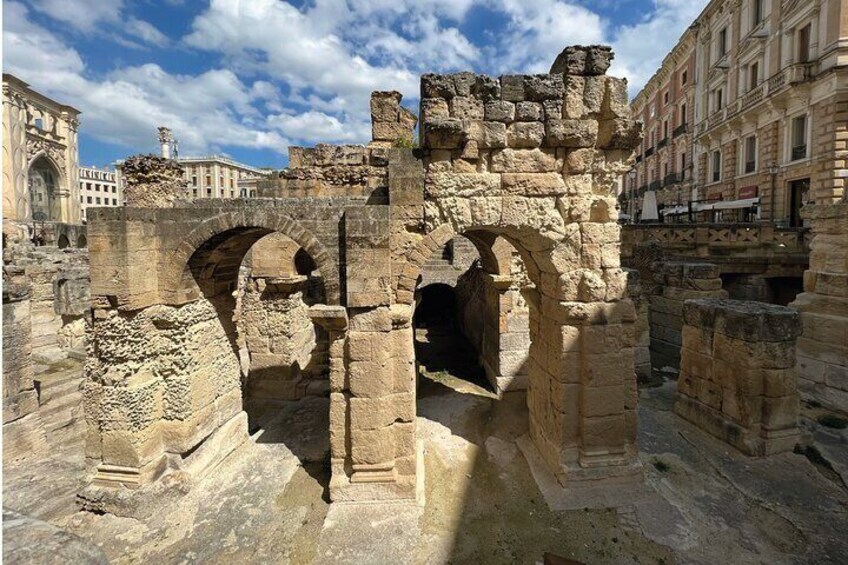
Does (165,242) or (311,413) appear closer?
(165,242)

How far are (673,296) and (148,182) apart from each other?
39.5ft

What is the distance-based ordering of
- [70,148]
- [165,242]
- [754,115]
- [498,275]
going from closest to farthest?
[165,242]
[498,275]
[754,115]
[70,148]

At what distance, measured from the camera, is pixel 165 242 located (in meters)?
6.31

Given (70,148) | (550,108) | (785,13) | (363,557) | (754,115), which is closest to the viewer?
(363,557)

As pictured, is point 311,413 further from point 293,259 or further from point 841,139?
point 841,139

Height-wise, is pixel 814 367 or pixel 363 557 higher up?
pixel 814 367

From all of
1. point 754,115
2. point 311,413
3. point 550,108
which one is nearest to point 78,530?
point 311,413

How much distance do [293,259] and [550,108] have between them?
19.7ft

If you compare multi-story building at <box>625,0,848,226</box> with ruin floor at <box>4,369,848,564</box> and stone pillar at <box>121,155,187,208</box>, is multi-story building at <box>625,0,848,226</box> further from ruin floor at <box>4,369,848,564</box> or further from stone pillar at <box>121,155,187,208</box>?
stone pillar at <box>121,155,187,208</box>

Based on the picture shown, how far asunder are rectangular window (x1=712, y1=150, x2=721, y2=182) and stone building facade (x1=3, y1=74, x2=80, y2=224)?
147ft

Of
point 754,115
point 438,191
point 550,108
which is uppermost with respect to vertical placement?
point 754,115

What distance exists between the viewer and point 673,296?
Result: 11.3m

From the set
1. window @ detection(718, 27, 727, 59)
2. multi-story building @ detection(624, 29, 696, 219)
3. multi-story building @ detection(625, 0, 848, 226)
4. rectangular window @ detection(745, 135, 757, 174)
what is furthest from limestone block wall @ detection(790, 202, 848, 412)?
window @ detection(718, 27, 727, 59)

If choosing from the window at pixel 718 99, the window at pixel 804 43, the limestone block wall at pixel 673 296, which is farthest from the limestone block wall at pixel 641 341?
the window at pixel 718 99
